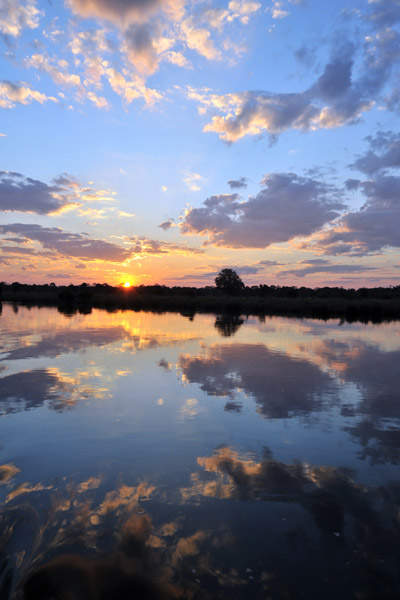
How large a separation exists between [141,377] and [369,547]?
33.6ft

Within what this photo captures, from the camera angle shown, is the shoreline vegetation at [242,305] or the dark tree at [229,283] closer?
the shoreline vegetation at [242,305]

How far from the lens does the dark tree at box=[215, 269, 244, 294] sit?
123 metres

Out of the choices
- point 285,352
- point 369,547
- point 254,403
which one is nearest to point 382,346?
point 285,352

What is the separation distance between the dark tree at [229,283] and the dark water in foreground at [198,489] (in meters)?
110

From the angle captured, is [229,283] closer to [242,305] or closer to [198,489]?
[242,305]

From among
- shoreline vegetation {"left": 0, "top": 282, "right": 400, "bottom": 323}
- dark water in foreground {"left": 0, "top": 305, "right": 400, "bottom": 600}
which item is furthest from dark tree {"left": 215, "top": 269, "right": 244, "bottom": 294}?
dark water in foreground {"left": 0, "top": 305, "right": 400, "bottom": 600}

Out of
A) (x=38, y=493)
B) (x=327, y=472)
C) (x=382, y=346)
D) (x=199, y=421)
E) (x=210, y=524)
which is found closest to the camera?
(x=210, y=524)

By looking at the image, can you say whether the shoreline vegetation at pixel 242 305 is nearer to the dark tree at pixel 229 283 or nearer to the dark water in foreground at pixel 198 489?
the dark tree at pixel 229 283

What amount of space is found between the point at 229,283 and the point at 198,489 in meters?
118

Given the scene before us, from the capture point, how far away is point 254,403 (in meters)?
10.9

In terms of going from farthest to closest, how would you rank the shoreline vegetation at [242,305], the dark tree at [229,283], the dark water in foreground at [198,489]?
1. the dark tree at [229,283]
2. the shoreline vegetation at [242,305]
3. the dark water in foreground at [198,489]

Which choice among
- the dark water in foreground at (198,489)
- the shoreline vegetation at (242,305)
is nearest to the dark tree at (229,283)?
the shoreline vegetation at (242,305)

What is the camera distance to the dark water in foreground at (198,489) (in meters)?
4.19

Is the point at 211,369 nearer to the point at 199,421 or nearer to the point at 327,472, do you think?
the point at 199,421
